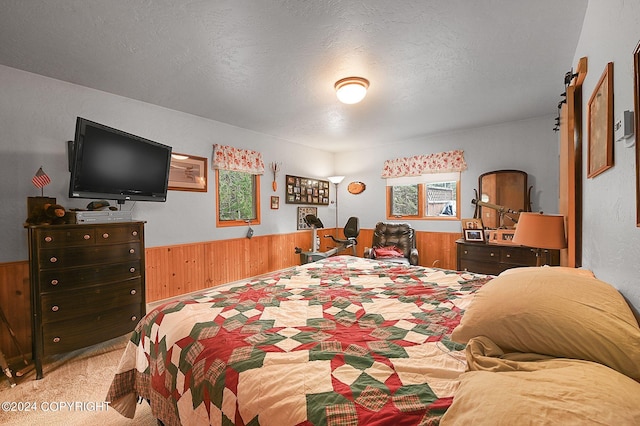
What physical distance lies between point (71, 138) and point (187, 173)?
3.89 ft

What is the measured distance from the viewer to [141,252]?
2746mm

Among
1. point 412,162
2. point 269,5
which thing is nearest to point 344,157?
point 412,162

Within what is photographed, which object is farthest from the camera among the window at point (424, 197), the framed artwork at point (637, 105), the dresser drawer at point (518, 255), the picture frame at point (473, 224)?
the window at point (424, 197)

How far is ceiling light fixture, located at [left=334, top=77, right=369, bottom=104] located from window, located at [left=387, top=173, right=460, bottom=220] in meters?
2.69

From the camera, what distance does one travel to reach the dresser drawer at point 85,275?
2195 millimetres

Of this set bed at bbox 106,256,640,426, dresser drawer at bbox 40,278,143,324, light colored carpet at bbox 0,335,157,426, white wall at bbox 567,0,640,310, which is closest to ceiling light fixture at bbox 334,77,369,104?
white wall at bbox 567,0,640,310

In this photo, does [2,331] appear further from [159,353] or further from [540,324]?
[540,324]

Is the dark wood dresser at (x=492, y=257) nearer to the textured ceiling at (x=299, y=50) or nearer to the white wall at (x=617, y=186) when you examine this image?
the textured ceiling at (x=299, y=50)

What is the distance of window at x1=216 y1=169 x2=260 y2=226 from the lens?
413 centimetres

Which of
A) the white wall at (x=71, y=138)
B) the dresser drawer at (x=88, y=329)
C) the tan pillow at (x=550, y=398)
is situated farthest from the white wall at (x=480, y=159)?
the dresser drawer at (x=88, y=329)

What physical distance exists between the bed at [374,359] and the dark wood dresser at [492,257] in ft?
7.94

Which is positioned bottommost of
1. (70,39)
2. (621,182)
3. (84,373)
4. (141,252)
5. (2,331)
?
(84,373)

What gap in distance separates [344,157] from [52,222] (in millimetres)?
4786

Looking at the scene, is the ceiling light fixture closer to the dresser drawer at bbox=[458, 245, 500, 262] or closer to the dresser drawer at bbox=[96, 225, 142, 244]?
→ the dresser drawer at bbox=[96, 225, 142, 244]
